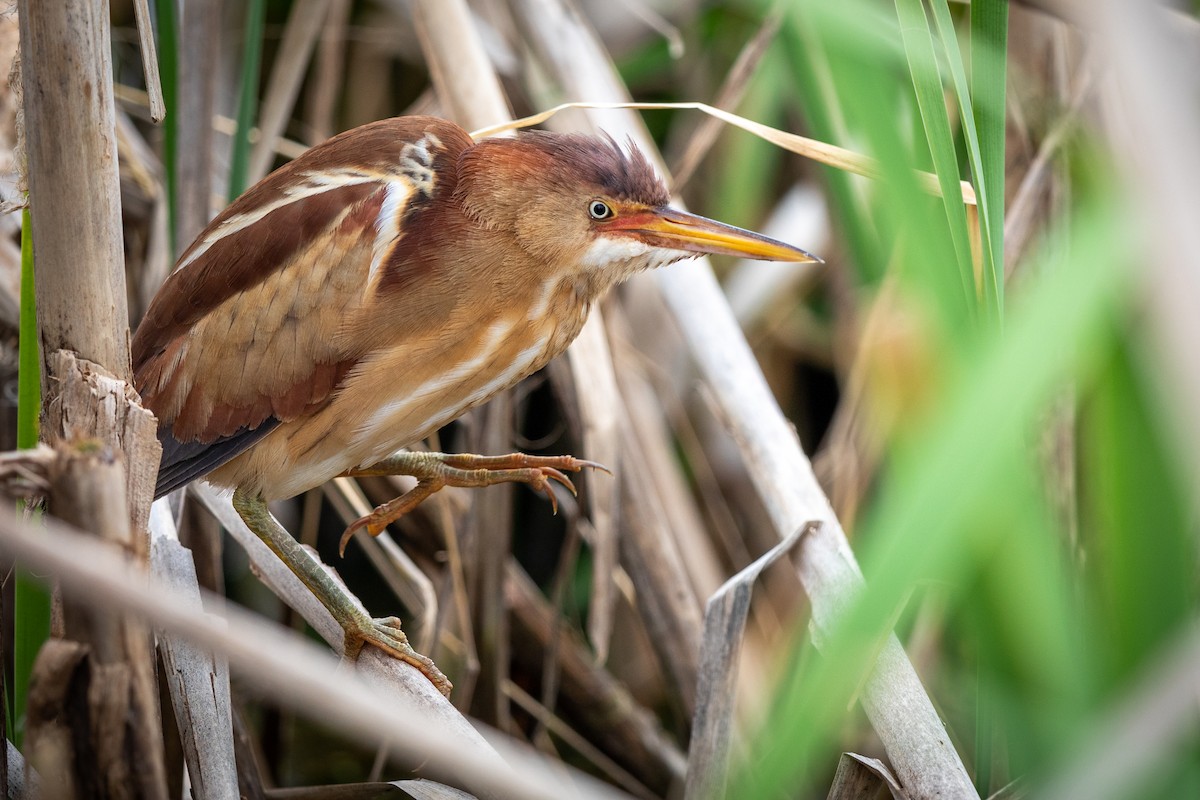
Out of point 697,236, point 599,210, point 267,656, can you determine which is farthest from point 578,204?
point 267,656

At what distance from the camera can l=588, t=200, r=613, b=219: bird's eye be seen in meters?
1.24

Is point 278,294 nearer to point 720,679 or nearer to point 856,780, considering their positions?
point 720,679

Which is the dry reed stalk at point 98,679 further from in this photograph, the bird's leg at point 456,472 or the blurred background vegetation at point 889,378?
the bird's leg at point 456,472

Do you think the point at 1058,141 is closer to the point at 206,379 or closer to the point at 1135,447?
the point at 1135,447

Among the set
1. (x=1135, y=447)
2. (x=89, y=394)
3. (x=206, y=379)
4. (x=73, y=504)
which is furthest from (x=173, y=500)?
(x=1135, y=447)

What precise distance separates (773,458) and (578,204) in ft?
1.25

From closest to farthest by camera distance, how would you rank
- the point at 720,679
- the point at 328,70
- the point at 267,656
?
1. the point at 267,656
2. the point at 720,679
3. the point at 328,70

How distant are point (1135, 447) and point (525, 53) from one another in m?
1.18

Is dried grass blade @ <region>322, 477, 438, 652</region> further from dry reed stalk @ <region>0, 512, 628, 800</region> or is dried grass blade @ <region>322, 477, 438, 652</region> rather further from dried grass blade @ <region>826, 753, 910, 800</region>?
dry reed stalk @ <region>0, 512, 628, 800</region>

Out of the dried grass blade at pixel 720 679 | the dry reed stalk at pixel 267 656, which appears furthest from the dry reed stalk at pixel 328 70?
the dry reed stalk at pixel 267 656

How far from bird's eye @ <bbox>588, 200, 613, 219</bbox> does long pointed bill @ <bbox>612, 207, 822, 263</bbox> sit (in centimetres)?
1

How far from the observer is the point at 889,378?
152cm

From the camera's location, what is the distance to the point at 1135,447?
98 centimetres

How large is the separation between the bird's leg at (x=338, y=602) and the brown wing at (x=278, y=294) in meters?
0.09
